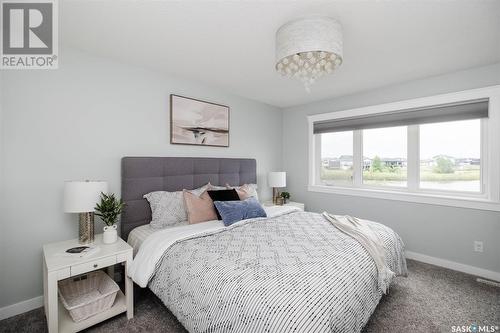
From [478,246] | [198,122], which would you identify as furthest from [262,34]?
[478,246]

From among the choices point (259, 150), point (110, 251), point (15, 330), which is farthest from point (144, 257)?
point (259, 150)

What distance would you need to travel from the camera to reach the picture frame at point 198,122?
2988 millimetres

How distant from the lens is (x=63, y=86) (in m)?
2.21

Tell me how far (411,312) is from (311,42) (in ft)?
7.92

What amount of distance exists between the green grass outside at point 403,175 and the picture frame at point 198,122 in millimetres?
1976

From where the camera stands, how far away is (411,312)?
206 centimetres

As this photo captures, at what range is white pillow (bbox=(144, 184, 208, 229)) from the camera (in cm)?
245

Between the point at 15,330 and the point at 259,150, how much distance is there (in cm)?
348

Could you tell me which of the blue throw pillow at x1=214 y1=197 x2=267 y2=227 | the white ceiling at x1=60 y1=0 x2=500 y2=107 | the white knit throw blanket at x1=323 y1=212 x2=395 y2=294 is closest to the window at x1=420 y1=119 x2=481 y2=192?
the white ceiling at x1=60 y1=0 x2=500 y2=107

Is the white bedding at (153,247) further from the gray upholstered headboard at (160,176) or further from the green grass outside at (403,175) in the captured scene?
the green grass outside at (403,175)

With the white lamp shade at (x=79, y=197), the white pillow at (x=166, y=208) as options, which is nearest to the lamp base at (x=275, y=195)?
the white pillow at (x=166, y=208)

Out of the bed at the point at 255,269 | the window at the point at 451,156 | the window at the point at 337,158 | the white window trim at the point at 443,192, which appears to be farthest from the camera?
the window at the point at 337,158

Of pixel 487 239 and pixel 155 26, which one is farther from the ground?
pixel 155 26

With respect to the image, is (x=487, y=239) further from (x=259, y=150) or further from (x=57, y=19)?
(x=57, y=19)
